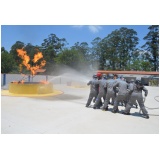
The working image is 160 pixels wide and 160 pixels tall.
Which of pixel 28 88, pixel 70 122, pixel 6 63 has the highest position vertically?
pixel 6 63

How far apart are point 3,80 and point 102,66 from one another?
25884mm

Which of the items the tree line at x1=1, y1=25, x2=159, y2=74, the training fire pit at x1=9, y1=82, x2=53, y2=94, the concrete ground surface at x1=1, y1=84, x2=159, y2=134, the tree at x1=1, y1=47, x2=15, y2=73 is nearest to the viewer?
the concrete ground surface at x1=1, y1=84, x2=159, y2=134

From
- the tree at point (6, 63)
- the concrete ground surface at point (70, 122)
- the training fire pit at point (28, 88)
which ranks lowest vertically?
the concrete ground surface at point (70, 122)

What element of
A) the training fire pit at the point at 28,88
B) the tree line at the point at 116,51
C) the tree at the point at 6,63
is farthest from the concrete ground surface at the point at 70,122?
the tree line at the point at 116,51

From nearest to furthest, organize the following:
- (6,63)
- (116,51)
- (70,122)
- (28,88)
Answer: (70,122) < (28,88) < (6,63) < (116,51)

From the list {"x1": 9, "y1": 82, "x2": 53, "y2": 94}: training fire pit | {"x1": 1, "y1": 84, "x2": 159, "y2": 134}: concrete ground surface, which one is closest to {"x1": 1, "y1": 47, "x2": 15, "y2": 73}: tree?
Result: {"x1": 9, "y1": 82, "x2": 53, "y2": 94}: training fire pit

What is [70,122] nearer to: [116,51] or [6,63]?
[6,63]

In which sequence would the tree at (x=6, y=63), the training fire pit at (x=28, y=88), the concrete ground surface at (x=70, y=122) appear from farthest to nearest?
the tree at (x=6, y=63) < the training fire pit at (x=28, y=88) < the concrete ground surface at (x=70, y=122)

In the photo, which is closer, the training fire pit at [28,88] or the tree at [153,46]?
the training fire pit at [28,88]

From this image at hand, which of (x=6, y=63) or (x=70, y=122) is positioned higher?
(x=6, y=63)

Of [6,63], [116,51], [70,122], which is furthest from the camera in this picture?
[116,51]

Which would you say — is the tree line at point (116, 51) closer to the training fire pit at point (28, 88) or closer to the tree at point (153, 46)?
the tree at point (153, 46)

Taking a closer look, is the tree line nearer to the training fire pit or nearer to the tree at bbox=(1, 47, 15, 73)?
the tree at bbox=(1, 47, 15, 73)

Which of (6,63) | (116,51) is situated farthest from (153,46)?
(6,63)
